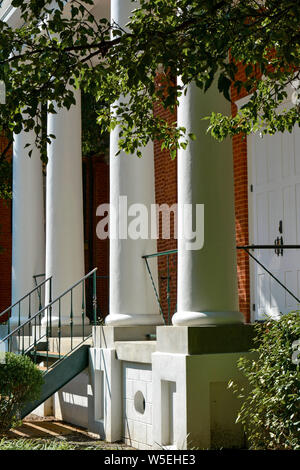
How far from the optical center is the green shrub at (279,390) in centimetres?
611

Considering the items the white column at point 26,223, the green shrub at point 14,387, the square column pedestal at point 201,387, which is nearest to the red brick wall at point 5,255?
the white column at point 26,223

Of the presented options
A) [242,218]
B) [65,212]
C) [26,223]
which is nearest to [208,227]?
[242,218]

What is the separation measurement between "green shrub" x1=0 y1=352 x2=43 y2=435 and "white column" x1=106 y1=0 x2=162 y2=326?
129 centimetres

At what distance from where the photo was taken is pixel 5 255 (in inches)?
833

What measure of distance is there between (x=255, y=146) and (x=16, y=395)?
5397 mm

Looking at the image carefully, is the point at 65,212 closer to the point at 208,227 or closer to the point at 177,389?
the point at 208,227

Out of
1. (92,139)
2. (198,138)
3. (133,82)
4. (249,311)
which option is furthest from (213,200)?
(92,139)

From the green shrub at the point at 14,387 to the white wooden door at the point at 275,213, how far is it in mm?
3589

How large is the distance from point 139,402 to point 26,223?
6.45m

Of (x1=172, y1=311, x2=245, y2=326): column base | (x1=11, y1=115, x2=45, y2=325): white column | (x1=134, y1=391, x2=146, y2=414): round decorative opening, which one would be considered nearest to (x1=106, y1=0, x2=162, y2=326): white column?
(x1=134, y1=391, x2=146, y2=414): round decorative opening

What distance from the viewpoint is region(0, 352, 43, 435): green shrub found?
31.1ft

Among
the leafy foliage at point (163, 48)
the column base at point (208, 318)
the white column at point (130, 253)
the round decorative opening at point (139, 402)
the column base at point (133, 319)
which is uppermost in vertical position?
the leafy foliage at point (163, 48)

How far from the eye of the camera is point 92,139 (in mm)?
18250

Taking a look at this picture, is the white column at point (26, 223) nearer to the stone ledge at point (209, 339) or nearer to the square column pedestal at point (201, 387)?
the square column pedestal at point (201, 387)
